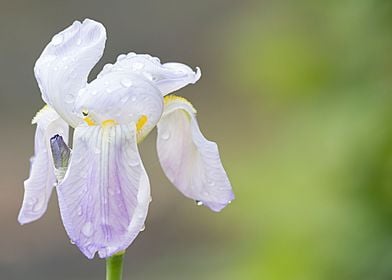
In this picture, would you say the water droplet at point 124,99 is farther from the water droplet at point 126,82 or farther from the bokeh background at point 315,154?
the bokeh background at point 315,154

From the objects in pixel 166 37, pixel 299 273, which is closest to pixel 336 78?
pixel 299 273

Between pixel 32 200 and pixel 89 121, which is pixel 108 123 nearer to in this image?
pixel 89 121

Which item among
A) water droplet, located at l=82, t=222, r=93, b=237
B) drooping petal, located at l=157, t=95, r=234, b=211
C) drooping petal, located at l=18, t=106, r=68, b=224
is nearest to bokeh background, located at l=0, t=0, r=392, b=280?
drooping petal, located at l=157, t=95, r=234, b=211

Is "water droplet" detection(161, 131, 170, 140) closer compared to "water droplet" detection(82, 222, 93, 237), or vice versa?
"water droplet" detection(82, 222, 93, 237)

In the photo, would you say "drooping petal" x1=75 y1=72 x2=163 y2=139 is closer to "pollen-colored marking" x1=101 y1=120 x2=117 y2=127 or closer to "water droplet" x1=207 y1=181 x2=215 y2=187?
"pollen-colored marking" x1=101 y1=120 x2=117 y2=127

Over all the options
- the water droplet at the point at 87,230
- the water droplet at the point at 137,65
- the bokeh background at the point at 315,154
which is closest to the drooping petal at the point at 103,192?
the water droplet at the point at 87,230

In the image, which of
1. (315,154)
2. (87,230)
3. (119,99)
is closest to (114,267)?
(87,230)
